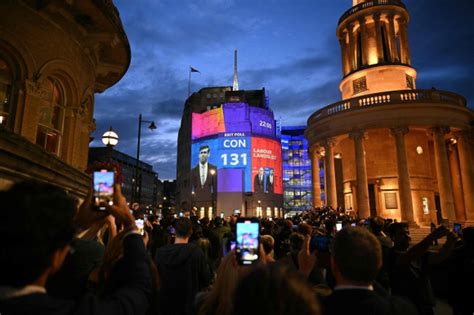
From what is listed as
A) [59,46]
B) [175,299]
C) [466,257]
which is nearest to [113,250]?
[175,299]

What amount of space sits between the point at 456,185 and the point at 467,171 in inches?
108

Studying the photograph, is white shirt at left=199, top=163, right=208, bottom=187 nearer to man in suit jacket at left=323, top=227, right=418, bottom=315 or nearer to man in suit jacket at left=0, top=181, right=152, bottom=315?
man in suit jacket at left=323, top=227, right=418, bottom=315

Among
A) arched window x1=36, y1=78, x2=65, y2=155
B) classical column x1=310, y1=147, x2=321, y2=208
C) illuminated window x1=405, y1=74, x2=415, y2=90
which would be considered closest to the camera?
arched window x1=36, y1=78, x2=65, y2=155

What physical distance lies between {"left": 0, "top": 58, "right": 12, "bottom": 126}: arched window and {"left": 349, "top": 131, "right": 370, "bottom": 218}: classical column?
2122 centimetres

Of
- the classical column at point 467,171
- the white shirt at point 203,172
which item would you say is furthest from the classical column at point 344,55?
the white shirt at point 203,172

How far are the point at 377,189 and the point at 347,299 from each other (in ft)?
84.3

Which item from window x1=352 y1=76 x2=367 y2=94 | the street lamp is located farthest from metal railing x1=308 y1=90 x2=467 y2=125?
the street lamp

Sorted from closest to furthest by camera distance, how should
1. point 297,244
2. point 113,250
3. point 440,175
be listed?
point 113,250
point 297,244
point 440,175

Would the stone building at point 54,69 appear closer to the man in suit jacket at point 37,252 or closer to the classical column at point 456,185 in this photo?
the man in suit jacket at point 37,252

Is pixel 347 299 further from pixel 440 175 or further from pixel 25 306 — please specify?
pixel 440 175

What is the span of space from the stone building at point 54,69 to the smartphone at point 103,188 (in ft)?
16.6

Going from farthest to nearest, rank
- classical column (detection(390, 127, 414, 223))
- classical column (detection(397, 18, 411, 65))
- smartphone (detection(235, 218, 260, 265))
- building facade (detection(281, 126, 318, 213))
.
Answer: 1. building facade (detection(281, 126, 318, 213))
2. classical column (detection(397, 18, 411, 65))
3. classical column (detection(390, 127, 414, 223))
4. smartphone (detection(235, 218, 260, 265))

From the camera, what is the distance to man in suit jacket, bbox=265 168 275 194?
65.8 meters

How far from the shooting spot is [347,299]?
2.36 m
